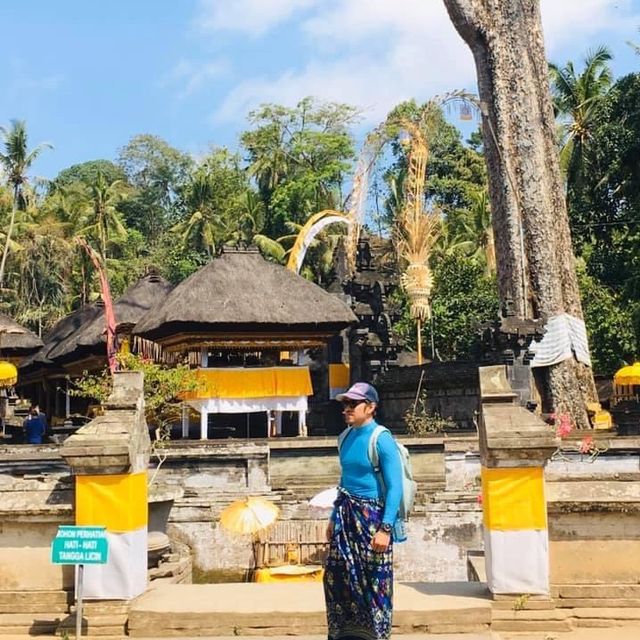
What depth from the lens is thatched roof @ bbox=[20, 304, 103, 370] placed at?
30500mm

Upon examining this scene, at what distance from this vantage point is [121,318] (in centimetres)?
2625

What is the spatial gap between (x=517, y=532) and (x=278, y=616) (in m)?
1.84

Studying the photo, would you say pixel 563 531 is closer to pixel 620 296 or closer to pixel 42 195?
A: pixel 620 296

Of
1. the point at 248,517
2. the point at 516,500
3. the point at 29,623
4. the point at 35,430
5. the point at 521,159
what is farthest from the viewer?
the point at 35,430

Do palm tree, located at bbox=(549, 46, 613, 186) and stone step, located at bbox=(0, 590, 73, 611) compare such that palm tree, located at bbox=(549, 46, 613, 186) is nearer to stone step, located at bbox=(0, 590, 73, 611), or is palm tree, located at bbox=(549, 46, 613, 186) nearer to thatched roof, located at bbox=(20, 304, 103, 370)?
thatched roof, located at bbox=(20, 304, 103, 370)

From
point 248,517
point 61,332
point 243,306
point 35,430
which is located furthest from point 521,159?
point 61,332

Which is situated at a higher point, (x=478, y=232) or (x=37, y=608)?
(x=478, y=232)

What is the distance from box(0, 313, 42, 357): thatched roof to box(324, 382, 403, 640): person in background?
1042 inches

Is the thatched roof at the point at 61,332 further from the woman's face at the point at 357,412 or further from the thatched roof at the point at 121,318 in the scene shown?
the woman's face at the point at 357,412

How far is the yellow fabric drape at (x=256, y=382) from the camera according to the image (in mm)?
22219

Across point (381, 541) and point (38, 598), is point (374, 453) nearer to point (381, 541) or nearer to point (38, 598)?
point (381, 541)

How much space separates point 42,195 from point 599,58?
32.2 m

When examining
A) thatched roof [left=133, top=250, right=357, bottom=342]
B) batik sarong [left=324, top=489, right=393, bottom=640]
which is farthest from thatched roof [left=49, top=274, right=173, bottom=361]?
batik sarong [left=324, top=489, right=393, bottom=640]

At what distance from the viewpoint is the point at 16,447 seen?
1953cm
